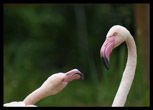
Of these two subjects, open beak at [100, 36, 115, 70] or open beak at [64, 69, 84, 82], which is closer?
open beak at [100, 36, 115, 70]

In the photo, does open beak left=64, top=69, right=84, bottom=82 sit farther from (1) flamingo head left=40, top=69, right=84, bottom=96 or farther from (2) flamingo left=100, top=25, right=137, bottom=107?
(2) flamingo left=100, top=25, right=137, bottom=107

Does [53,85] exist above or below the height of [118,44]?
below

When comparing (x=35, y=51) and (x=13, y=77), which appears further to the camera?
(x=35, y=51)

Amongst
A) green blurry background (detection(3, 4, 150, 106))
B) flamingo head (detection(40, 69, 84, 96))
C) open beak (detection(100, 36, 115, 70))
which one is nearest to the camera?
open beak (detection(100, 36, 115, 70))

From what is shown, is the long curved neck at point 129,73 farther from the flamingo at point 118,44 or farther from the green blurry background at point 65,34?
the green blurry background at point 65,34

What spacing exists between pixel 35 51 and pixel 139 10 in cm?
314

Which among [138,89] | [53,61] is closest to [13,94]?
[138,89]

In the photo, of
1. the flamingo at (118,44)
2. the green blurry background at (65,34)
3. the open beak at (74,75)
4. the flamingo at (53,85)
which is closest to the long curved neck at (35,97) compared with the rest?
the flamingo at (53,85)

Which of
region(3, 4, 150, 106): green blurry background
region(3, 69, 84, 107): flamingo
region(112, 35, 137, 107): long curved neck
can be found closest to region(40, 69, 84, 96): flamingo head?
region(3, 69, 84, 107): flamingo

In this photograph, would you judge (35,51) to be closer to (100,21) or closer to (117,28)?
(100,21)

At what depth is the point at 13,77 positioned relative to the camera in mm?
5406

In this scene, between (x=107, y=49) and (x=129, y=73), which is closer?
(x=107, y=49)

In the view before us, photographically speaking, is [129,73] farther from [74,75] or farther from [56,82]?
[56,82]

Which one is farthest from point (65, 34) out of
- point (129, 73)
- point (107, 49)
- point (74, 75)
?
point (107, 49)
